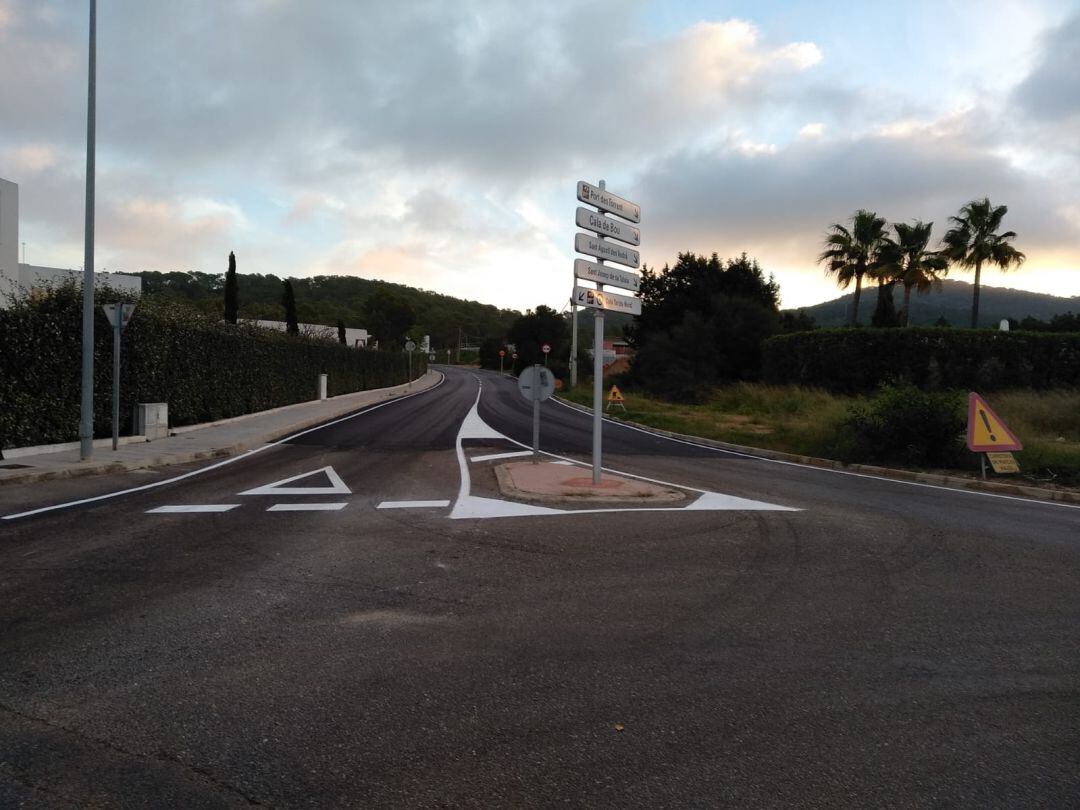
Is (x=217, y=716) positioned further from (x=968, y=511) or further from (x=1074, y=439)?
(x=1074, y=439)

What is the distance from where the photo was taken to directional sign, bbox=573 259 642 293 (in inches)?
388

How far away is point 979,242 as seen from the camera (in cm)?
4003

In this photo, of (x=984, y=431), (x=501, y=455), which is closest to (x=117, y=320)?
(x=501, y=455)

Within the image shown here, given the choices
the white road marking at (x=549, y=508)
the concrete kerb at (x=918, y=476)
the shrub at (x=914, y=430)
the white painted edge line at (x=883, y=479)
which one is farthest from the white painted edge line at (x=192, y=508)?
the shrub at (x=914, y=430)

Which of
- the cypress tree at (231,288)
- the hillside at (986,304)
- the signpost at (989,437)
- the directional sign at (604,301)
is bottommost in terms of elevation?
the signpost at (989,437)

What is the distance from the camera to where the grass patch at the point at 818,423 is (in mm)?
13148

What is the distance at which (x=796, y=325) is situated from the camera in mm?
58844

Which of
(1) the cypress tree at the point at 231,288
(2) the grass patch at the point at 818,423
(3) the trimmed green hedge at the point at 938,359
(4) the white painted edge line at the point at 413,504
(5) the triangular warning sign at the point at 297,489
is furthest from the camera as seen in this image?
(1) the cypress tree at the point at 231,288

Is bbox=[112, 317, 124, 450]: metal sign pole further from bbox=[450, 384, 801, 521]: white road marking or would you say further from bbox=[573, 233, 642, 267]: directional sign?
Result: bbox=[573, 233, 642, 267]: directional sign

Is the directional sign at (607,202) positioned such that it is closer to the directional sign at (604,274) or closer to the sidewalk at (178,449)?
the directional sign at (604,274)

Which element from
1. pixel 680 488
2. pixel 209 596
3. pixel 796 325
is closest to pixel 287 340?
pixel 680 488

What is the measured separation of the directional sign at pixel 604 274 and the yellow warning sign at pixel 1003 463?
23.1ft

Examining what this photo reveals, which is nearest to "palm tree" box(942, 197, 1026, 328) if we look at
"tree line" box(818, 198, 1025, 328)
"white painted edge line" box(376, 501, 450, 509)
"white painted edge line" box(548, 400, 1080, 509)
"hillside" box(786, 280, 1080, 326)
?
"tree line" box(818, 198, 1025, 328)

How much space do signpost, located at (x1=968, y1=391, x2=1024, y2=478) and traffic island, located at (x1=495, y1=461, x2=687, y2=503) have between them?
5.79 m
